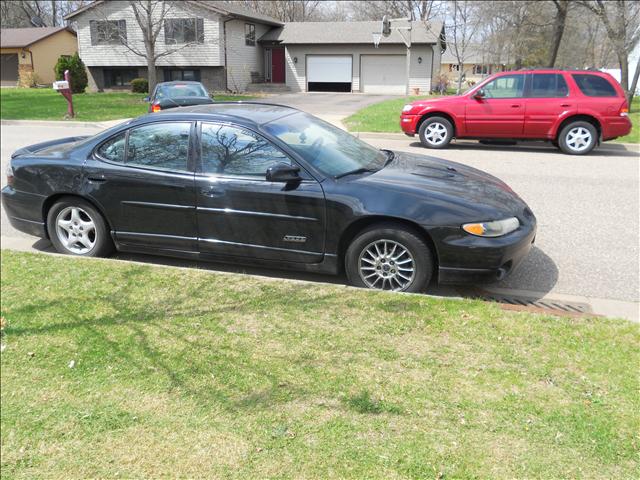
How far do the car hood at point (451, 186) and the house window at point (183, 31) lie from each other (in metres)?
32.4

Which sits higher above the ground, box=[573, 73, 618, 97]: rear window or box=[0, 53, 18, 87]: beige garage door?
box=[0, 53, 18, 87]: beige garage door

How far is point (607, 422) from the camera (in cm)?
297

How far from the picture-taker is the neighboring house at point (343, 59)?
37750mm

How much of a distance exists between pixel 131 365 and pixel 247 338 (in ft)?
2.46

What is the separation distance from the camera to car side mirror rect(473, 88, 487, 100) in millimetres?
12633

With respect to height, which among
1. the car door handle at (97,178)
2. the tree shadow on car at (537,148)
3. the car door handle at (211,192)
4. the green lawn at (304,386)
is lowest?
the green lawn at (304,386)

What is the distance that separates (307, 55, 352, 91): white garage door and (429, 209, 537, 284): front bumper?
3628 centimetres

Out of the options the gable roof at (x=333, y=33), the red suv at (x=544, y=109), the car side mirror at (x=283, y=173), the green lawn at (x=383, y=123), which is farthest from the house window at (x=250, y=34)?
the car side mirror at (x=283, y=173)

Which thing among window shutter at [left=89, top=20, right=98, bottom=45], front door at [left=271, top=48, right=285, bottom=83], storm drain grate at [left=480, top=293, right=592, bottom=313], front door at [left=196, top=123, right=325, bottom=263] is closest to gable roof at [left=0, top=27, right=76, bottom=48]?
window shutter at [left=89, top=20, right=98, bottom=45]

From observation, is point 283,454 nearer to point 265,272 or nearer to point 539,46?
point 265,272

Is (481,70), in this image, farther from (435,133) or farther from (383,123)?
(435,133)

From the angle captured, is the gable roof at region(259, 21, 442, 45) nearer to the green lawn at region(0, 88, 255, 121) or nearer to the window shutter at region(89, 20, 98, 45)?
the window shutter at region(89, 20, 98, 45)

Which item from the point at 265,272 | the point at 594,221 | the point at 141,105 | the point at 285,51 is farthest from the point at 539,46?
the point at 265,272

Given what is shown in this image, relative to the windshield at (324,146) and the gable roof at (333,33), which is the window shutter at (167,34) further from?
the windshield at (324,146)
